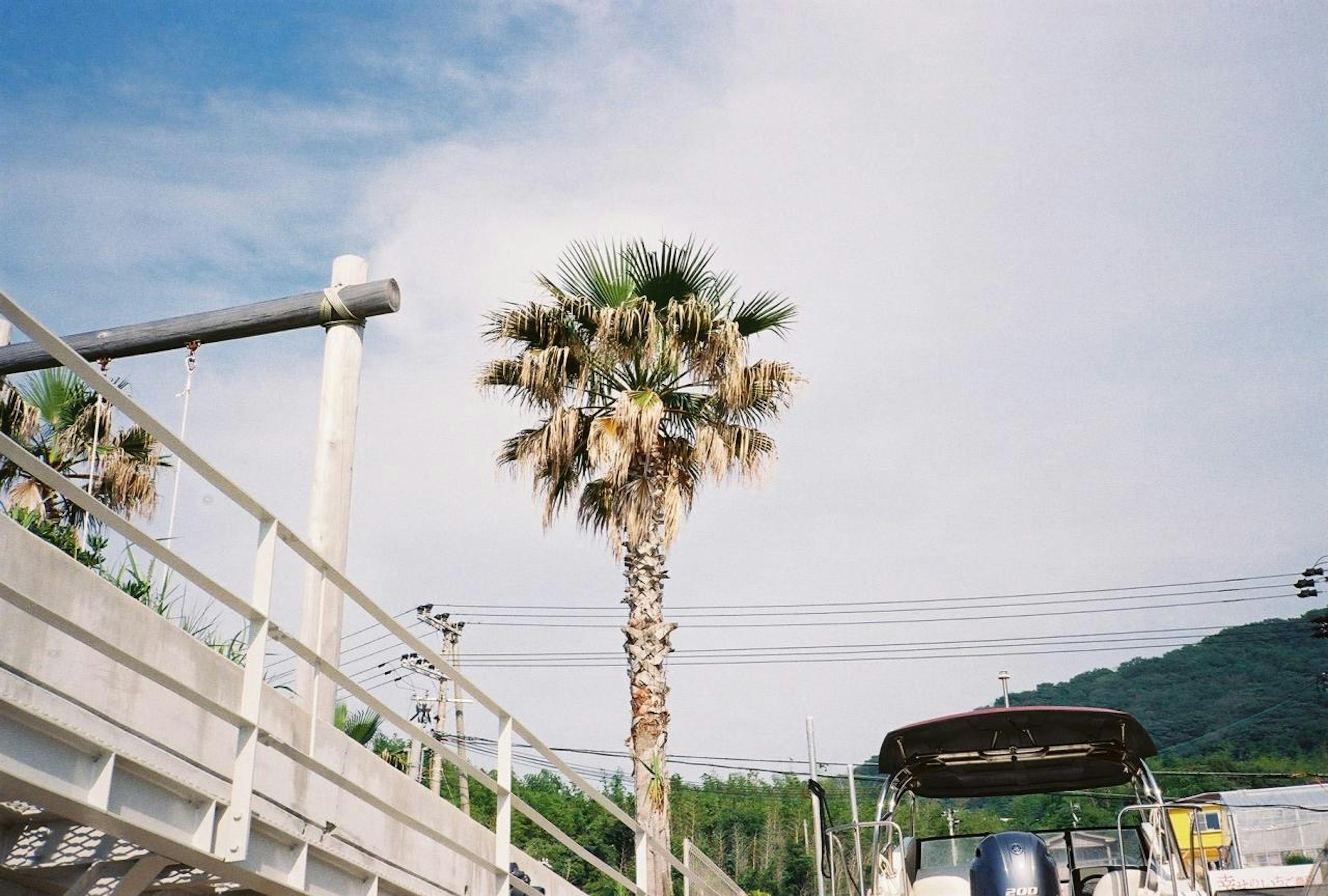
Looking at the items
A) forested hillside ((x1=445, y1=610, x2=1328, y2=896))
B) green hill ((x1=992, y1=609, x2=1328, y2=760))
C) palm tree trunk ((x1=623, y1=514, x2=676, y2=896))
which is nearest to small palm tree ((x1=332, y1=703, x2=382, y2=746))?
palm tree trunk ((x1=623, y1=514, x2=676, y2=896))

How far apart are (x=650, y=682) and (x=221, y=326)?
702cm

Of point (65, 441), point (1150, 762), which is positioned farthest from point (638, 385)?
point (1150, 762)

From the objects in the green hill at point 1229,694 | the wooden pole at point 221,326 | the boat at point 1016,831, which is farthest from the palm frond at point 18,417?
the green hill at point 1229,694

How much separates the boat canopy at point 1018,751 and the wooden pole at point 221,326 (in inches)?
186

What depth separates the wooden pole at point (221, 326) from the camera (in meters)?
8.60

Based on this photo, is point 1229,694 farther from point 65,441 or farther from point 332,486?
point 332,486

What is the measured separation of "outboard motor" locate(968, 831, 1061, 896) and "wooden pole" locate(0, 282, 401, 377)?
5.24 metres

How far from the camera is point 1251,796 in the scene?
29.0m

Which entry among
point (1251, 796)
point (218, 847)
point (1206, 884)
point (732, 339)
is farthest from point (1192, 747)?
point (218, 847)

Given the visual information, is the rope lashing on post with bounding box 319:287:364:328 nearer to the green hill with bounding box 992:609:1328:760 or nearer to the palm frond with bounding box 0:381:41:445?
the palm frond with bounding box 0:381:41:445

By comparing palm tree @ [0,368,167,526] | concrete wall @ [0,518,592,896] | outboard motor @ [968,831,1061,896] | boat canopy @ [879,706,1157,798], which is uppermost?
palm tree @ [0,368,167,526]

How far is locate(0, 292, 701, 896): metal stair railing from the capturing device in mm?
4340

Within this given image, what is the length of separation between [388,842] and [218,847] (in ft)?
8.43

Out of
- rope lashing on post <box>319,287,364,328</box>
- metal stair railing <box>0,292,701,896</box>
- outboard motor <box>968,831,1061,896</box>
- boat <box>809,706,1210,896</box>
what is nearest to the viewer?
metal stair railing <box>0,292,701,896</box>
